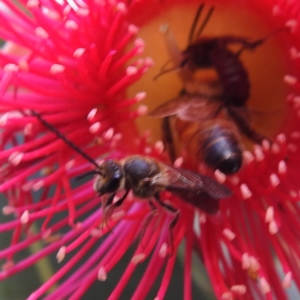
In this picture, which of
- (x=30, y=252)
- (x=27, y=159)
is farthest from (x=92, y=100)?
(x=30, y=252)

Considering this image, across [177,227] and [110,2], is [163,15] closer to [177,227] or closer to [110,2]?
[110,2]

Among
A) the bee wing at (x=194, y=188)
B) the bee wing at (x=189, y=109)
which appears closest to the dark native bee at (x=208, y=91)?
the bee wing at (x=189, y=109)

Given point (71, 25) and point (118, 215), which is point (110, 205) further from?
point (71, 25)

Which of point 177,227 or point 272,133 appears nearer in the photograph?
point 177,227

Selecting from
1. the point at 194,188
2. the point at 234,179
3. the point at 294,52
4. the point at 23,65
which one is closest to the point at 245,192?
the point at 234,179

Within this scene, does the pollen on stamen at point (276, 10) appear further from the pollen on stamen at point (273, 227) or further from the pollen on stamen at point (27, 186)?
the pollen on stamen at point (27, 186)

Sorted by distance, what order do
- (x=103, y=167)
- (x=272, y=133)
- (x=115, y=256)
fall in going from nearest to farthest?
(x=103, y=167) → (x=115, y=256) → (x=272, y=133)
